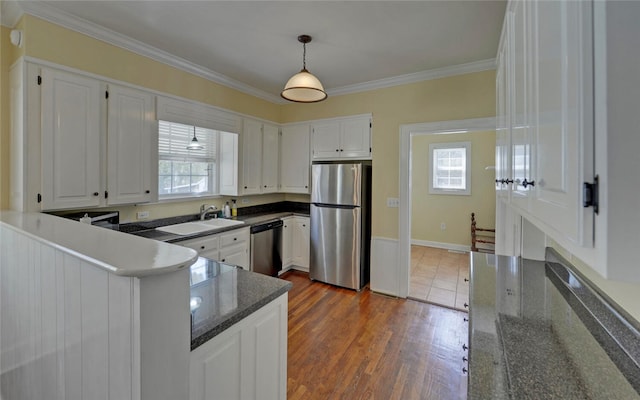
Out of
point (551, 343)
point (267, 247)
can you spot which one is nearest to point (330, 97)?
point (267, 247)

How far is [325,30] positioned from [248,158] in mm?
1942

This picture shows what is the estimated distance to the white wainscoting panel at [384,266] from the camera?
3.50 m

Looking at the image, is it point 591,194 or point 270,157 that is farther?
point 270,157

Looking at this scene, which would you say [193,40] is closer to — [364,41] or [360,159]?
[364,41]

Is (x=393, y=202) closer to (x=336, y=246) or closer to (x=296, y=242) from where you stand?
(x=336, y=246)

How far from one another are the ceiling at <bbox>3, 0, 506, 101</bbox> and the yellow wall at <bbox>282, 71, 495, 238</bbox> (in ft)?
0.58

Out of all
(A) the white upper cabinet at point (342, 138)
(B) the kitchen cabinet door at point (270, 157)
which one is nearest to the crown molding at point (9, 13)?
(B) the kitchen cabinet door at point (270, 157)

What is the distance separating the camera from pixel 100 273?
0.88m

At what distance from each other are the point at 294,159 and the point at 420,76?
2032 millimetres

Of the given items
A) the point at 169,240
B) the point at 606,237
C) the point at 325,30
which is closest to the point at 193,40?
the point at 325,30

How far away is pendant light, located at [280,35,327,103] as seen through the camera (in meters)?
2.21

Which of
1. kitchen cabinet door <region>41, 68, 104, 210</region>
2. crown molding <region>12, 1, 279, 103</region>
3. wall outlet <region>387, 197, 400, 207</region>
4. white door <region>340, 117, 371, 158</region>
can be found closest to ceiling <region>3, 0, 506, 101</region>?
crown molding <region>12, 1, 279, 103</region>

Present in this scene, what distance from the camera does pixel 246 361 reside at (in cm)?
122

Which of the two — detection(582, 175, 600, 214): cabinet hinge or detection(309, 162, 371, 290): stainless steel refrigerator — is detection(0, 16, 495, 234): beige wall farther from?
detection(582, 175, 600, 214): cabinet hinge
